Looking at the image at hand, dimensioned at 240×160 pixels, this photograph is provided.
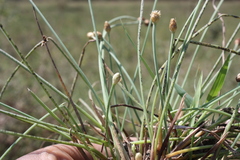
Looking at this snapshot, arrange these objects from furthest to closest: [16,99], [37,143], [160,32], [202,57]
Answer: [160,32] < [202,57] < [16,99] < [37,143]

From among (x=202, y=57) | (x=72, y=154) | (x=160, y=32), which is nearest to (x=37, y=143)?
(x=72, y=154)

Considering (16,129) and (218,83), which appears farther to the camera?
(16,129)

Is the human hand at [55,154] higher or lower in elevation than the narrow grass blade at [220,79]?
lower

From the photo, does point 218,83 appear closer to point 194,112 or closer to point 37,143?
point 194,112

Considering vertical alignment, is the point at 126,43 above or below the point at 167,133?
below

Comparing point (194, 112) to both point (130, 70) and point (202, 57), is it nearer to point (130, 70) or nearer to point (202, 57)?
point (130, 70)

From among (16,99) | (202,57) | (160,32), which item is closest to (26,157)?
(16,99)

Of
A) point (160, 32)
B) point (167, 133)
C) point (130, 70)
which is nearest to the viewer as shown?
point (167, 133)

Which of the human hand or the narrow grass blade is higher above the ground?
the narrow grass blade

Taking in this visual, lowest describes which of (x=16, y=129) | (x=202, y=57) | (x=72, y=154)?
(x=202, y=57)
